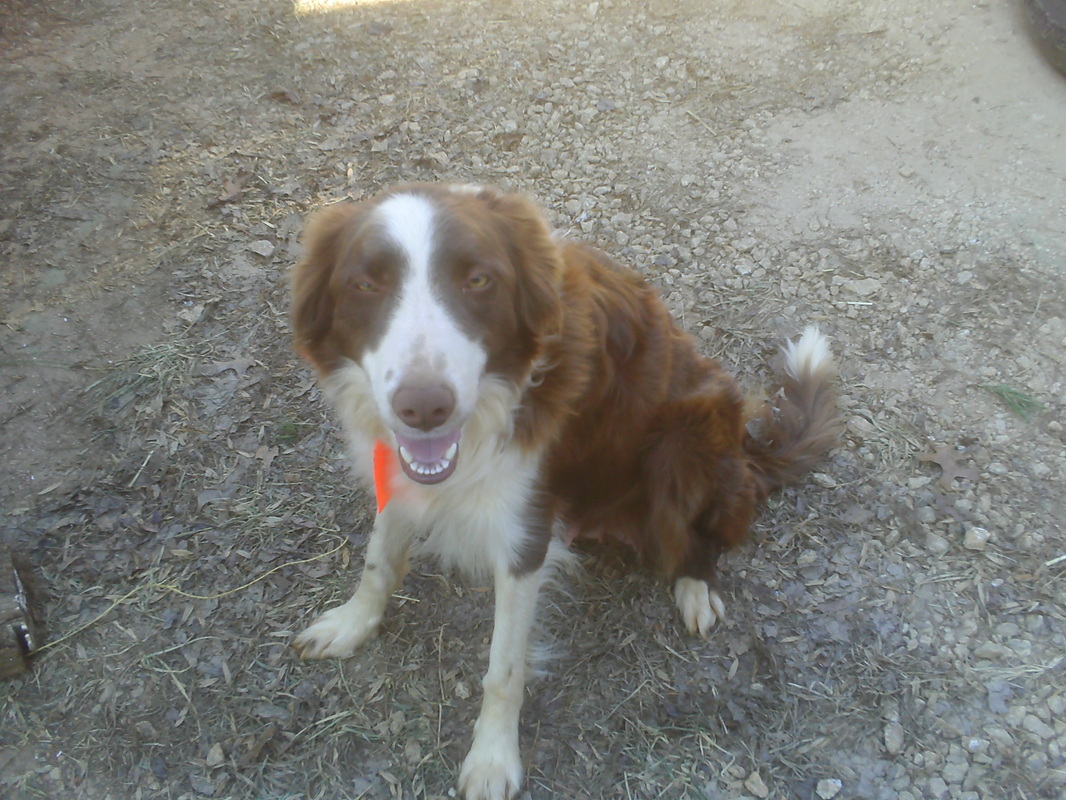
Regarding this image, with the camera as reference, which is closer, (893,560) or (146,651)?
(146,651)

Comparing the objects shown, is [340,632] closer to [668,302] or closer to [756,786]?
[756,786]

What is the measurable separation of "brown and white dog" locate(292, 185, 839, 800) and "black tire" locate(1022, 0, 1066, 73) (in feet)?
10.3

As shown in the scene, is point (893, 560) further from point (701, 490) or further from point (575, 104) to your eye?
point (575, 104)

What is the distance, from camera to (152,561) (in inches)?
124

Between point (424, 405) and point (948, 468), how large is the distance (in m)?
2.55

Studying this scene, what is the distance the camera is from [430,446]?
2.13 m

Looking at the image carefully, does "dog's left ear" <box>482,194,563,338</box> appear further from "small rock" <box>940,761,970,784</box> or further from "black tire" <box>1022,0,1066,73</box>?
"black tire" <box>1022,0,1066,73</box>

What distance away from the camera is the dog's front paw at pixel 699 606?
2.99 m

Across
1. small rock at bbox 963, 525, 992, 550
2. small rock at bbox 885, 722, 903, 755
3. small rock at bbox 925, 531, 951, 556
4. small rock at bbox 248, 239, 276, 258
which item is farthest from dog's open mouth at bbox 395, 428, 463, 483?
small rock at bbox 248, 239, 276, 258

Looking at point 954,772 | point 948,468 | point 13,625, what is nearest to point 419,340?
point 13,625

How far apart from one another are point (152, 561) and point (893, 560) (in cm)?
300

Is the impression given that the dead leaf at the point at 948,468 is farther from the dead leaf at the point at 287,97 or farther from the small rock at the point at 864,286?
the dead leaf at the point at 287,97

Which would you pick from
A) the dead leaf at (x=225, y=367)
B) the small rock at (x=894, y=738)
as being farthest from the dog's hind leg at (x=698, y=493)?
the dead leaf at (x=225, y=367)

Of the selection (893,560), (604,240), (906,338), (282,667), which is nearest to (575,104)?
(604,240)
